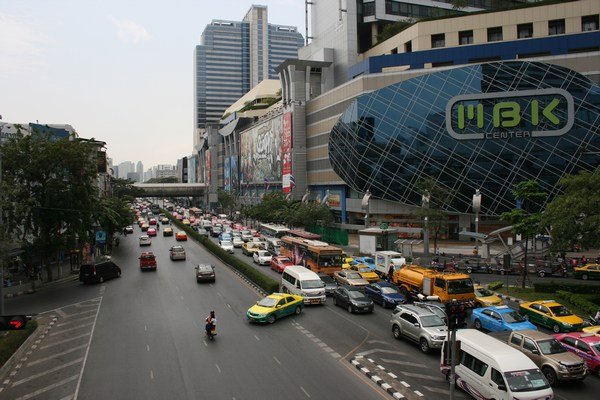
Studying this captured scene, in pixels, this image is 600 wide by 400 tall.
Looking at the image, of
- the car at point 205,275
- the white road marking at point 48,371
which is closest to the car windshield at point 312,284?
the car at point 205,275

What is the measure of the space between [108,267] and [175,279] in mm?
6147

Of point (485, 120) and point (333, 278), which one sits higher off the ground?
point (485, 120)

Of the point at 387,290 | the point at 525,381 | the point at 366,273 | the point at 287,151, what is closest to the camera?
the point at 525,381

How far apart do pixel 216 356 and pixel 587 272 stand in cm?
3237

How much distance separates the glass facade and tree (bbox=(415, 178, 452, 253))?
4.46 meters

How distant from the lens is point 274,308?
26.2m

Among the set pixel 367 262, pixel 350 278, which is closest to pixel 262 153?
pixel 367 262

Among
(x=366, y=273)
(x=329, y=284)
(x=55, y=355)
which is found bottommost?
(x=55, y=355)

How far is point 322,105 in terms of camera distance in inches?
3551

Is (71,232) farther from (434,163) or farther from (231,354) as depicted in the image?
(434,163)

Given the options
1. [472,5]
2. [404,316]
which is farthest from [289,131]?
[404,316]

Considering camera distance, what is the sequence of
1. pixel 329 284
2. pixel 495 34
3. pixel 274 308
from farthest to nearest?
pixel 495 34, pixel 329 284, pixel 274 308

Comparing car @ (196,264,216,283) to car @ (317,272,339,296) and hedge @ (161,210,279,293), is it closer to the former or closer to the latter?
hedge @ (161,210,279,293)

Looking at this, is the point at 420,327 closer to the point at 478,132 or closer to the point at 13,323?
the point at 13,323
